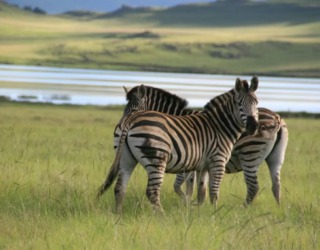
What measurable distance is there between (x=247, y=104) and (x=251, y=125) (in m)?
0.29

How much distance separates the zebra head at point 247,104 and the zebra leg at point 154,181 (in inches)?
52.3

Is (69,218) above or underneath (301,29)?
underneath

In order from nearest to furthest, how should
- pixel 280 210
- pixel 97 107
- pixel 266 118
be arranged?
pixel 280 210 → pixel 266 118 → pixel 97 107

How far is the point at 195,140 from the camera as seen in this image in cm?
659

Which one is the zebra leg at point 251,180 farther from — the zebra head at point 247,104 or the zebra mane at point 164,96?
the zebra mane at point 164,96

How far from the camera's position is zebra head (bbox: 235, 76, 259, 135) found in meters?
6.71

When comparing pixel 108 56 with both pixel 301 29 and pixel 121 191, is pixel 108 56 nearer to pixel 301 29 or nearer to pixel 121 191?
pixel 301 29

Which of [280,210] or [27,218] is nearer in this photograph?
[27,218]

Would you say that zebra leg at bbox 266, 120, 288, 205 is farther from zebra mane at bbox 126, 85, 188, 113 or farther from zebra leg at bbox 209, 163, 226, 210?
zebra mane at bbox 126, 85, 188, 113

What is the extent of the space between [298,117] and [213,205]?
24.7 m

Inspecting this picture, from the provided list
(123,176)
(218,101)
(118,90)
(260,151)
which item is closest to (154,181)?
(123,176)

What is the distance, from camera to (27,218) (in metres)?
5.95

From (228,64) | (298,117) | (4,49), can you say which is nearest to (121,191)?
(298,117)

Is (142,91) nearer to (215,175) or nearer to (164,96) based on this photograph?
(164,96)
